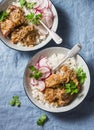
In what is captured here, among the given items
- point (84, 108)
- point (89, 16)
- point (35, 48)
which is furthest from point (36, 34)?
point (84, 108)

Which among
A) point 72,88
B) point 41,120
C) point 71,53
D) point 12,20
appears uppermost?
point 12,20

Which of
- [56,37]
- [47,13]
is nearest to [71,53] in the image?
[56,37]

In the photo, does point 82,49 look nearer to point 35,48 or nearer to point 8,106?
point 35,48

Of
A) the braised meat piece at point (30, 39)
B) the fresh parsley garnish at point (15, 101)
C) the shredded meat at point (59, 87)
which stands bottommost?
the fresh parsley garnish at point (15, 101)

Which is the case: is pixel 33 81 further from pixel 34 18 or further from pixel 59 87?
pixel 34 18

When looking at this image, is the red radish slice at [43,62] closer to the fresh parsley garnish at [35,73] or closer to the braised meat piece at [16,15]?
the fresh parsley garnish at [35,73]

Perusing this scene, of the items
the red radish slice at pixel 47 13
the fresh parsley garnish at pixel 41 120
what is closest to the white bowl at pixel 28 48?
the red radish slice at pixel 47 13
